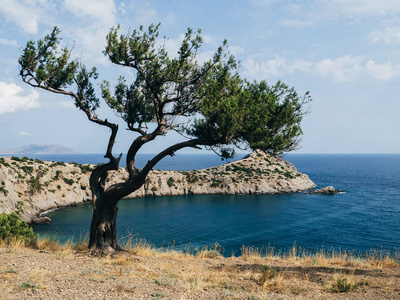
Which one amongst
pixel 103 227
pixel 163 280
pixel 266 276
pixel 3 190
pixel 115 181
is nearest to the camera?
pixel 163 280

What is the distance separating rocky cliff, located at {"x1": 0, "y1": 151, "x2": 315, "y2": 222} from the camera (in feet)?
162

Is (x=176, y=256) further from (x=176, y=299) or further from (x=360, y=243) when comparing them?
(x=360, y=243)

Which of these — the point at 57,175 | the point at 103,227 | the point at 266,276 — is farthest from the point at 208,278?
the point at 57,175

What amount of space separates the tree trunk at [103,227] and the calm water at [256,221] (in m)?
19.4

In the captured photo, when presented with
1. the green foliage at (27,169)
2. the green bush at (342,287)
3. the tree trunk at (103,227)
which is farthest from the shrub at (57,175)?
the green bush at (342,287)

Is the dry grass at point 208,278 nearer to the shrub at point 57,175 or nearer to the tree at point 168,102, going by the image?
the tree at point 168,102

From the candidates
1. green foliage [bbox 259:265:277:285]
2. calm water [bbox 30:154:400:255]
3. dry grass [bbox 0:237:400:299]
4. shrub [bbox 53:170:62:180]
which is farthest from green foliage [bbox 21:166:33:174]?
green foliage [bbox 259:265:277:285]

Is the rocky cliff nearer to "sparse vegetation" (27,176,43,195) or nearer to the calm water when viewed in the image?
"sparse vegetation" (27,176,43,195)

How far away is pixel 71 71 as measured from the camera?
1418 cm

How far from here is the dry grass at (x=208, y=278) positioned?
330 inches

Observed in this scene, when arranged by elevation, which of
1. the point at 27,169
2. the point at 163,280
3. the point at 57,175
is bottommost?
→ the point at 57,175

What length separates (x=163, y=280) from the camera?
9.25m

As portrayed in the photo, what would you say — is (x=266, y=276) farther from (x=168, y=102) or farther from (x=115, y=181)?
(x=115, y=181)

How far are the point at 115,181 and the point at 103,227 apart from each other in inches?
2308
